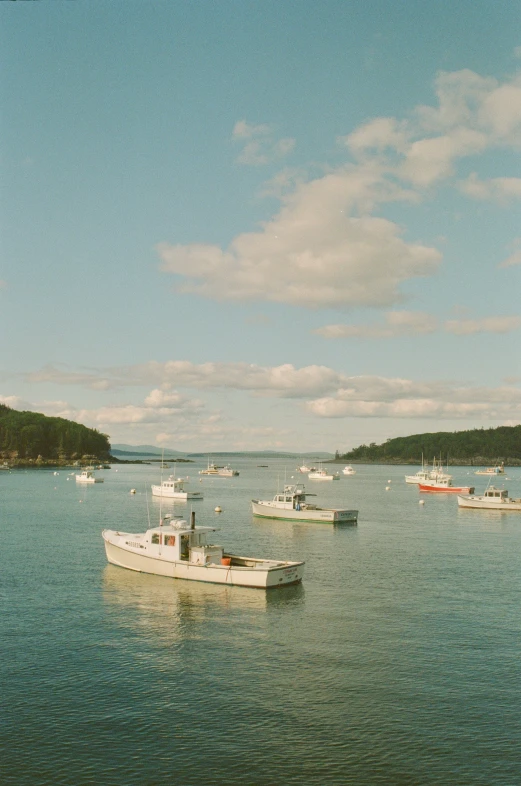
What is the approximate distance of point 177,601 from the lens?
46.0m

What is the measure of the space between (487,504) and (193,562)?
275 ft

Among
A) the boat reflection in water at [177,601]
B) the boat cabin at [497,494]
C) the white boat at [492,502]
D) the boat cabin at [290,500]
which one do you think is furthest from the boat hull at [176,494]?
the boat reflection in water at [177,601]

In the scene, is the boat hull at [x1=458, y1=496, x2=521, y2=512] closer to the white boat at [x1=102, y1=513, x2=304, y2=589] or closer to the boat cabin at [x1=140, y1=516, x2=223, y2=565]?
the white boat at [x1=102, y1=513, x2=304, y2=589]

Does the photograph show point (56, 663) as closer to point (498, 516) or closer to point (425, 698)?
point (425, 698)

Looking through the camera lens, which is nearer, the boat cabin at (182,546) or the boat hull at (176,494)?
the boat cabin at (182,546)

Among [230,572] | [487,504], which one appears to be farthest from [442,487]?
[230,572]

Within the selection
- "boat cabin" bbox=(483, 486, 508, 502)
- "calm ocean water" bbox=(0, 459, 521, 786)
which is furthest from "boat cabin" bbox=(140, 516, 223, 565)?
"boat cabin" bbox=(483, 486, 508, 502)

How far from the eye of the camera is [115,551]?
187ft

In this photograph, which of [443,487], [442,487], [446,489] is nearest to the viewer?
[446,489]

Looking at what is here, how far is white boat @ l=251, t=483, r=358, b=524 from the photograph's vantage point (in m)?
95.2

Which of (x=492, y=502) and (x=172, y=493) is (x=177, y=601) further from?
(x=172, y=493)

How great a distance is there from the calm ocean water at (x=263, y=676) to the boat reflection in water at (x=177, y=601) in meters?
0.20

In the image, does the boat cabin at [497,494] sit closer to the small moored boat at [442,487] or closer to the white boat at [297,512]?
the white boat at [297,512]

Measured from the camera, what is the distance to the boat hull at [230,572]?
49.5 metres
